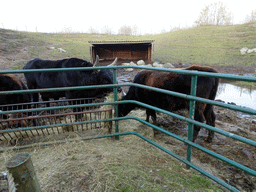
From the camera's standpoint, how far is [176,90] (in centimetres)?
388

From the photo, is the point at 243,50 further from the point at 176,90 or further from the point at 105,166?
the point at 105,166

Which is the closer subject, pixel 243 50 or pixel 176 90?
pixel 176 90

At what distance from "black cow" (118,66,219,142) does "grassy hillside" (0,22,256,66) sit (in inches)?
556

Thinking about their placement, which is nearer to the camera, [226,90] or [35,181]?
[35,181]

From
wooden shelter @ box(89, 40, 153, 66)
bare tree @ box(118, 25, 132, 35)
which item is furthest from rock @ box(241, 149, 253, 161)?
bare tree @ box(118, 25, 132, 35)

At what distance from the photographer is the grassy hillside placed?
17.5 metres

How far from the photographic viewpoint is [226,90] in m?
8.62

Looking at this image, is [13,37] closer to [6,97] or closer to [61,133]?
[6,97]

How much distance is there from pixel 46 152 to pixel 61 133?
589mm

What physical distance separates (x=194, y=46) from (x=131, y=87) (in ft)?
71.3

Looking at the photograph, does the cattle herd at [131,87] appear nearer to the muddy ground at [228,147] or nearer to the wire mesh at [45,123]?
the wire mesh at [45,123]

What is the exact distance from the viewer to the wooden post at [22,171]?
1.55 meters

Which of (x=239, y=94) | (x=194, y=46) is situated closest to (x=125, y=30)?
(x=194, y=46)

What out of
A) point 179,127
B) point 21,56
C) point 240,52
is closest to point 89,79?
point 179,127
